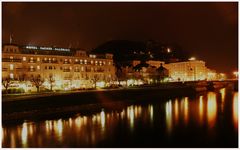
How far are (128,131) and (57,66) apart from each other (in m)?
20.5

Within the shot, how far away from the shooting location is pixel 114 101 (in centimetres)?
2600

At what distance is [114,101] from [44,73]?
10420mm

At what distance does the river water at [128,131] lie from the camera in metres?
13.0

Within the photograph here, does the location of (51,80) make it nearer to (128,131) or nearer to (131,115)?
(131,115)

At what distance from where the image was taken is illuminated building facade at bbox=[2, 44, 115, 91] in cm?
3044

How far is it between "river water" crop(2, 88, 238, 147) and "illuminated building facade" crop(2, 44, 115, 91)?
1357 centimetres

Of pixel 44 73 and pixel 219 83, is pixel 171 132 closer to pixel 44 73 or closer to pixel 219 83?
pixel 44 73

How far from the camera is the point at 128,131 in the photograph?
15.2m

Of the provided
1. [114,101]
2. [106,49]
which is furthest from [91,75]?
[106,49]

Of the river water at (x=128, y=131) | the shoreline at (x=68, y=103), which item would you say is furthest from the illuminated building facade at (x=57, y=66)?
the river water at (x=128, y=131)

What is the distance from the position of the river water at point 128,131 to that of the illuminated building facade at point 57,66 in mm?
13573

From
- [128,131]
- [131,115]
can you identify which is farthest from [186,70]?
[128,131]

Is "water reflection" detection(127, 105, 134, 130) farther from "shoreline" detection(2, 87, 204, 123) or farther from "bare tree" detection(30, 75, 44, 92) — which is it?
"bare tree" detection(30, 75, 44, 92)

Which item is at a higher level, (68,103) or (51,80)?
(51,80)
